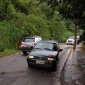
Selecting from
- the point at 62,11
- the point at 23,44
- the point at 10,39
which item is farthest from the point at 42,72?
the point at 10,39

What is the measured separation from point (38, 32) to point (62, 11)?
95.7 feet

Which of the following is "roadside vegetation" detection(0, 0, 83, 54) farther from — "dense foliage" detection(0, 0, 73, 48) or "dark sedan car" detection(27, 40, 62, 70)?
"dark sedan car" detection(27, 40, 62, 70)

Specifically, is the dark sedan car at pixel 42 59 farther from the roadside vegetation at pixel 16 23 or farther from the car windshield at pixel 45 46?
the roadside vegetation at pixel 16 23

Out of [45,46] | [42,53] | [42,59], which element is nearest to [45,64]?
[42,59]

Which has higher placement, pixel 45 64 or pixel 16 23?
pixel 45 64

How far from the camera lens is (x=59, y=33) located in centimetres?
6175

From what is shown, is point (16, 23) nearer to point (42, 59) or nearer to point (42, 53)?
point (42, 53)

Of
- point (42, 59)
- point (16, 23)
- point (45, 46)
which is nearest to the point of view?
point (42, 59)

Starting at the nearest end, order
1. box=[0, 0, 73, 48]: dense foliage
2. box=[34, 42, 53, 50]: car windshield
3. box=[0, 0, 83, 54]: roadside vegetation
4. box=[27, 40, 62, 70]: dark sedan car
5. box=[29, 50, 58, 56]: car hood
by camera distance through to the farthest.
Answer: box=[27, 40, 62, 70]: dark sedan car
box=[29, 50, 58, 56]: car hood
box=[34, 42, 53, 50]: car windshield
box=[0, 0, 83, 54]: roadside vegetation
box=[0, 0, 73, 48]: dense foliage

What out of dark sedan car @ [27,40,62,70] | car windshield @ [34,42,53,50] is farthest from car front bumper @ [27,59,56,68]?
car windshield @ [34,42,53,50]

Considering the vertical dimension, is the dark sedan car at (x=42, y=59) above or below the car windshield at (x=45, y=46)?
below

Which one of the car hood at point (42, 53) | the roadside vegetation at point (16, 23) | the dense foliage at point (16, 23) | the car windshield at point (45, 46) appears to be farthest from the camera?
the dense foliage at point (16, 23)

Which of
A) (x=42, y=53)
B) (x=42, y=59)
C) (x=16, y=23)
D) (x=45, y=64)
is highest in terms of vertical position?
(x=42, y=53)

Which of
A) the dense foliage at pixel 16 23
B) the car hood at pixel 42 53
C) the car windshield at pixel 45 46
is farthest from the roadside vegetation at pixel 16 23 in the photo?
the car hood at pixel 42 53
